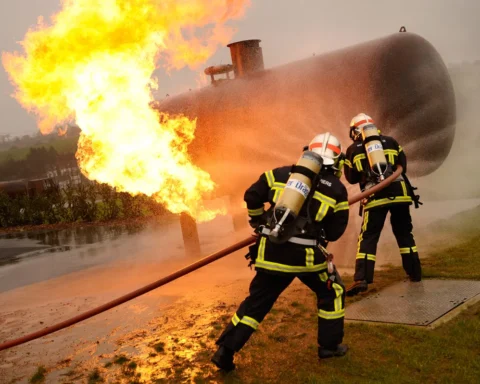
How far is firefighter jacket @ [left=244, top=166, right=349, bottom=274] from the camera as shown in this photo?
4.13 m

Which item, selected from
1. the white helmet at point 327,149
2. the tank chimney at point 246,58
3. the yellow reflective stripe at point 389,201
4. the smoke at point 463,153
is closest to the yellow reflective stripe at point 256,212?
the white helmet at point 327,149

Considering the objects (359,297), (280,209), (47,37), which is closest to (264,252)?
(280,209)

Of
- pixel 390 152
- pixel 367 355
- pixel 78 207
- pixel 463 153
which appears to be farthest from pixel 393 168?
pixel 78 207

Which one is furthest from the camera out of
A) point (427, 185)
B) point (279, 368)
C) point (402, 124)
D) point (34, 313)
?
point (427, 185)

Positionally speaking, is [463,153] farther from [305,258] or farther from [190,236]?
[305,258]

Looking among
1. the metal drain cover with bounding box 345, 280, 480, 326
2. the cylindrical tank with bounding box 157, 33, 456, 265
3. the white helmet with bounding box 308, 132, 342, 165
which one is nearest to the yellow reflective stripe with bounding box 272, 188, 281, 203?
the white helmet with bounding box 308, 132, 342, 165

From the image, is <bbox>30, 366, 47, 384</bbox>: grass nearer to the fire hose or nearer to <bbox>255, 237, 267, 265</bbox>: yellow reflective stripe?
the fire hose

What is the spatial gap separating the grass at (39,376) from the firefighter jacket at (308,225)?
2073 mm

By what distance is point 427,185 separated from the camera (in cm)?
1351

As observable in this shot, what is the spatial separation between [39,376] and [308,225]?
2.60 meters

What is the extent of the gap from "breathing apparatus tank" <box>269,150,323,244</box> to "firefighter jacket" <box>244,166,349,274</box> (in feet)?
0.37

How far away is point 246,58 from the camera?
9367 millimetres

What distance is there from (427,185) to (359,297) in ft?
27.9

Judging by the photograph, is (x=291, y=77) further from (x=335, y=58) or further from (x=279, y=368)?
(x=279, y=368)
